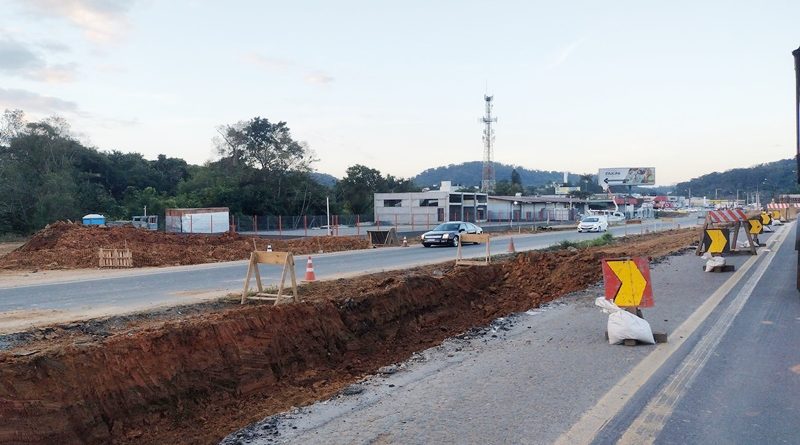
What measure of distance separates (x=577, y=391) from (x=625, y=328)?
85.8 inches

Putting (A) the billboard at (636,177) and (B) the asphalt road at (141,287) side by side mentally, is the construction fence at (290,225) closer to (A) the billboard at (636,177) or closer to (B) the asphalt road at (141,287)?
(B) the asphalt road at (141,287)

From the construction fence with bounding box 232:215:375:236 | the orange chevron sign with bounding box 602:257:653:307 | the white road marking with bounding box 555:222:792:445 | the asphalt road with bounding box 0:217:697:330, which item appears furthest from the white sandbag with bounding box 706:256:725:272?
the construction fence with bounding box 232:215:375:236

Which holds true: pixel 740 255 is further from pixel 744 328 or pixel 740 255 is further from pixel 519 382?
pixel 519 382

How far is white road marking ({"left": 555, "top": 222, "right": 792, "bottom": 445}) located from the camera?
4.78 meters

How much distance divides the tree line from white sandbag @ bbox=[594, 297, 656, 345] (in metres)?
52.2

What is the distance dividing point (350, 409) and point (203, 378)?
2.44 m

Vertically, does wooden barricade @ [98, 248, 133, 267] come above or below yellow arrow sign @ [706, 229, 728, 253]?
below

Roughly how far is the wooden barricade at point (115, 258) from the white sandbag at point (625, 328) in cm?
1914

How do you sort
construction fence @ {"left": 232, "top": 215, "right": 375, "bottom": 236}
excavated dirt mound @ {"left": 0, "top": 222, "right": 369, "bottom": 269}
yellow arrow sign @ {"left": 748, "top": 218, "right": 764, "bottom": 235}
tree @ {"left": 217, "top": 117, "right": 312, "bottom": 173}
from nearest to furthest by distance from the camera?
1. yellow arrow sign @ {"left": 748, "top": 218, "right": 764, "bottom": 235}
2. excavated dirt mound @ {"left": 0, "top": 222, "right": 369, "bottom": 269}
3. construction fence @ {"left": 232, "top": 215, "right": 375, "bottom": 236}
4. tree @ {"left": 217, "top": 117, "right": 312, "bottom": 173}

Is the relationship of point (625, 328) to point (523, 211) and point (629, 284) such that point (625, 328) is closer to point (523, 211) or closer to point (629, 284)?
point (629, 284)

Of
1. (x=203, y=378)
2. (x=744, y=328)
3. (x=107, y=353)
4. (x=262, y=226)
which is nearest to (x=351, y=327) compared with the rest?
(x=203, y=378)

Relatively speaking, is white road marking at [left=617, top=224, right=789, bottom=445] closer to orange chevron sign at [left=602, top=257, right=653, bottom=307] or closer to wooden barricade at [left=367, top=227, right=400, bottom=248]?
orange chevron sign at [left=602, top=257, right=653, bottom=307]

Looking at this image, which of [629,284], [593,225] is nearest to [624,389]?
[629,284]

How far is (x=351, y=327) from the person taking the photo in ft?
32.2
